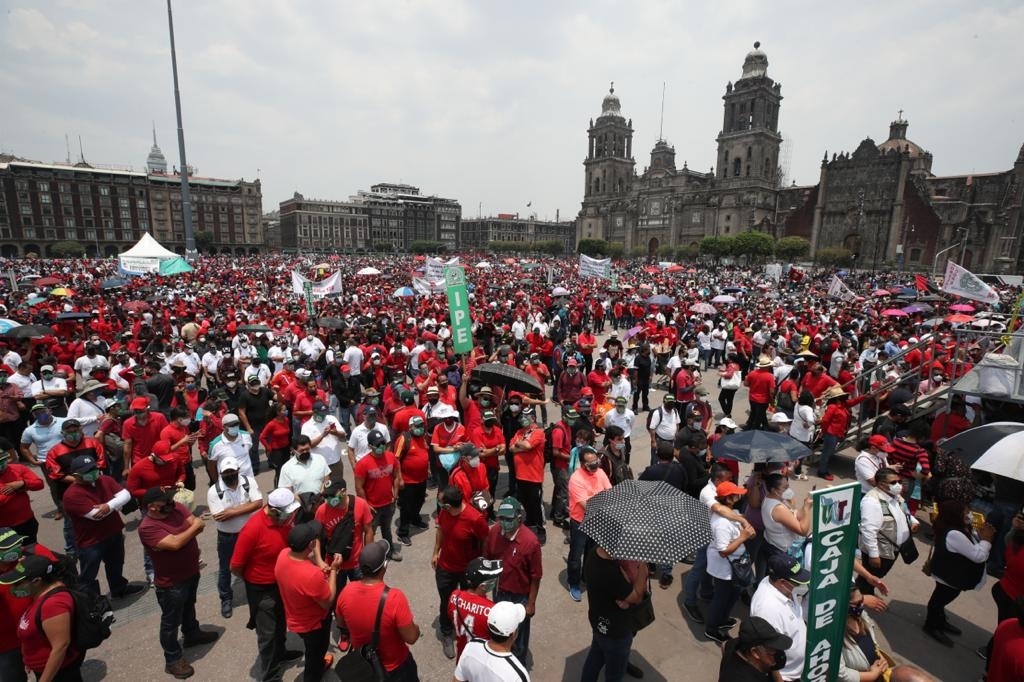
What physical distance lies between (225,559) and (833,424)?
848cm

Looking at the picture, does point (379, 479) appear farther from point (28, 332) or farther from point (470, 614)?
point (28, 332)

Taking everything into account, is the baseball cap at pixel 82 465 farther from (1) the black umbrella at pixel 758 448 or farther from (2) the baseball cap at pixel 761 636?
(1) the black umbrella at pixel 758 448

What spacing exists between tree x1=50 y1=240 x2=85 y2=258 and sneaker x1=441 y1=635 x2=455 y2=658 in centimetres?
10076

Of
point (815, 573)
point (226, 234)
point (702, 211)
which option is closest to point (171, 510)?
point (815, 573)

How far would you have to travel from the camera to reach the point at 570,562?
5.22 m

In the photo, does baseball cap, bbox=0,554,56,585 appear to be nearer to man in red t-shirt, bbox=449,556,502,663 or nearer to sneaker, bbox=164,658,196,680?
sneaker, bbox=164,658,196,680

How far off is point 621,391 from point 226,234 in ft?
366

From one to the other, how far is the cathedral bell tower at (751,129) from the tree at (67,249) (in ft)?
340

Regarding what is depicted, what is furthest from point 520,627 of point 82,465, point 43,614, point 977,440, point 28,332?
point 28,332

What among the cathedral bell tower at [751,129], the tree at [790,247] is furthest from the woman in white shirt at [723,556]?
the cathedral bell tower at [751,129]

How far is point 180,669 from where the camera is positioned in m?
4.09

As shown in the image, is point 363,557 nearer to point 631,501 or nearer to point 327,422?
point 631,501

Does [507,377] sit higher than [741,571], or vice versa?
[507,377]

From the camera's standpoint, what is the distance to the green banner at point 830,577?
2.75 m
